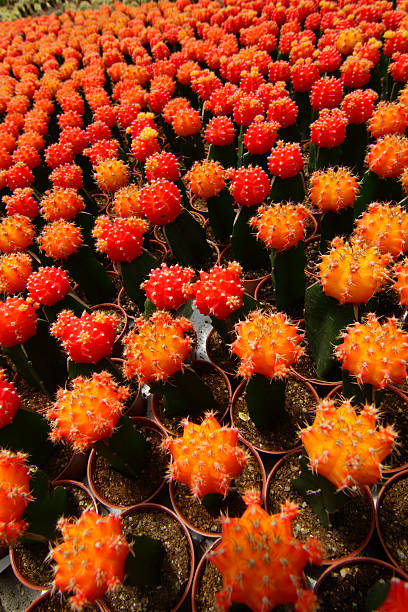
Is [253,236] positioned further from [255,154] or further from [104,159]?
[104,159]

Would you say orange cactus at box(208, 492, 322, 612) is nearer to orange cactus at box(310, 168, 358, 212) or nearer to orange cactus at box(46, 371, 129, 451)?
orange cactus at box(46, 371, 129, 451)

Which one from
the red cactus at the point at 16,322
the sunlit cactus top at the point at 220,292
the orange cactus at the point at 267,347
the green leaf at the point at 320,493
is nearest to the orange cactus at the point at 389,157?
the sunlit cactus top at the point at 220,292

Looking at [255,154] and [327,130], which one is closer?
[327,130]

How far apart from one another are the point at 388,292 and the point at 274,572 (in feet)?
4.56

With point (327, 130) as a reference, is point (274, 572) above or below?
below

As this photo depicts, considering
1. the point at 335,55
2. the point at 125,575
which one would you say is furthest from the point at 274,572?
the point at 335,55

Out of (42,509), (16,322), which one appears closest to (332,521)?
(42,509)

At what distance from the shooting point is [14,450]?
144cm

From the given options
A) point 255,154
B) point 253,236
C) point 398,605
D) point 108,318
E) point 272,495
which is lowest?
point 272,495

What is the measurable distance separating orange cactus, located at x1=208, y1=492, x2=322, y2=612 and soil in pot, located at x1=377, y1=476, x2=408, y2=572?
44 cm

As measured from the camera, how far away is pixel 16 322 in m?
1.53

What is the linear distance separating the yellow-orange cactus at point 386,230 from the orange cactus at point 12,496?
54.1 inches

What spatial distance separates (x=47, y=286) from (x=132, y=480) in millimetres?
918

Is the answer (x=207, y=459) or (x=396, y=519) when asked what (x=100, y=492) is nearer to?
(x=207, y=459)
